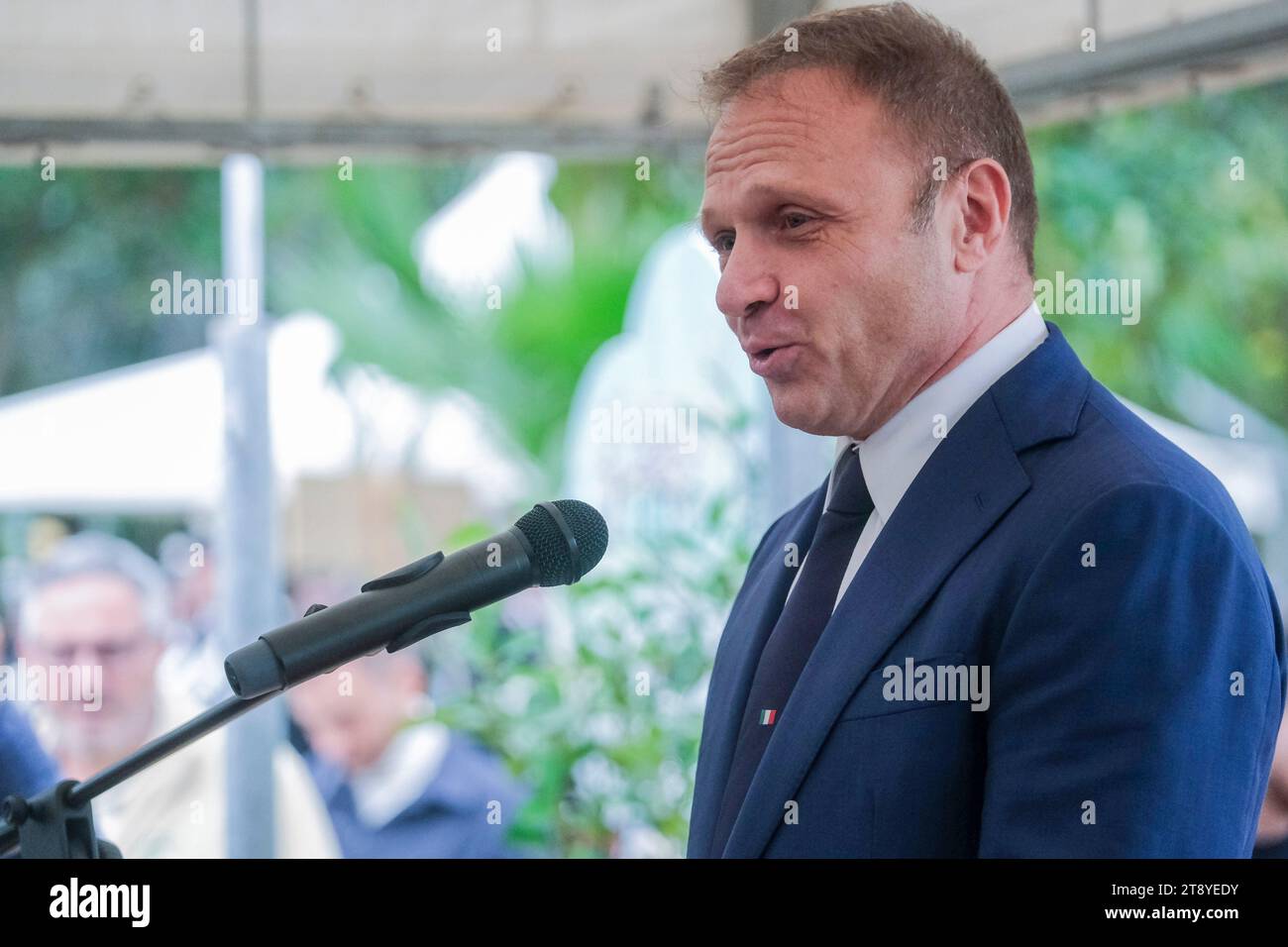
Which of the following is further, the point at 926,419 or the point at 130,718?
the point at 130,718

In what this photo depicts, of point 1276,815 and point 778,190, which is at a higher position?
point 778,190

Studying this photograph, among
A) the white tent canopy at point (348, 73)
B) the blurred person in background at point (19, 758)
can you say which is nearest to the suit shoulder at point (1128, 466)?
the blurred person in background at point (19, 758)

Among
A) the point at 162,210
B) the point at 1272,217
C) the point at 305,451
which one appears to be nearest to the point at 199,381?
the point at 305,451

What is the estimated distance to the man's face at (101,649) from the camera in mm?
3340

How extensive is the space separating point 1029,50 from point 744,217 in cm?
147

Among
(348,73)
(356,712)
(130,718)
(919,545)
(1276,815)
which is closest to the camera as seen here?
(919,545)

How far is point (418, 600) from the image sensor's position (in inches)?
37.2

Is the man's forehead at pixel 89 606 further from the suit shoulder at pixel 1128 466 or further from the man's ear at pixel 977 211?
the suit shoulder at pixel 1128 466

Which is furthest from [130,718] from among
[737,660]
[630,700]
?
[737,660]

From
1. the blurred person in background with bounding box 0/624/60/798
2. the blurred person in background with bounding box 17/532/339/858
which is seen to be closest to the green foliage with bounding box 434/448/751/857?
the blurred person in background with bounding box 17/532/339/858

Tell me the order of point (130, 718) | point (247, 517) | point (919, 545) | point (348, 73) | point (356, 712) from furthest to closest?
point (356, 712)
point (130, 718)
point (247, 517)
point (348, 73)
point (919, 545)

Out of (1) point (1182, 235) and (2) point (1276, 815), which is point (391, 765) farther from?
(1) point (1182, 235)

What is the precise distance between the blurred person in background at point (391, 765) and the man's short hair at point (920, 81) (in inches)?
106

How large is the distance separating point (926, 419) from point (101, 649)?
8.97ft
